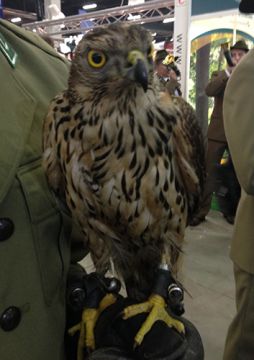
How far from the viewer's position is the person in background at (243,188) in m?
1.40

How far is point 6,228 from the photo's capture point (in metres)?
0.78

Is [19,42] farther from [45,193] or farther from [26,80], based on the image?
[45,193]

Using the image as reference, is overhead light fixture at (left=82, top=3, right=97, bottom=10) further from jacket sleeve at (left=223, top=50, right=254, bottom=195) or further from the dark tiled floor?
jacket sleeve at (left=223, top=50, right=254, bottom=195)

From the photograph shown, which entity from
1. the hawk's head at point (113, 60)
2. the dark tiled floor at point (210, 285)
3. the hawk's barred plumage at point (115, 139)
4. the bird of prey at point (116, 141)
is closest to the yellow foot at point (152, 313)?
the bird of prey at point (116, 141)

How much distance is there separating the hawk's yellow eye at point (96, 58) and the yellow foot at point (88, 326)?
0.56 m

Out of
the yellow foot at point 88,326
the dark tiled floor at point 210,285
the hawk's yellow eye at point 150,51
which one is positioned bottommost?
the dark tiled floor at point 210,285

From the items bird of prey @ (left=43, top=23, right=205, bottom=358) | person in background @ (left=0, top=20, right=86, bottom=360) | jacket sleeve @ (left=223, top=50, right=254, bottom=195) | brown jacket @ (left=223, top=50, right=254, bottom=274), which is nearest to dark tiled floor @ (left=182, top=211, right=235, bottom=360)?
brown jacket @ (left=223, top=50, right=254, bottom=274)

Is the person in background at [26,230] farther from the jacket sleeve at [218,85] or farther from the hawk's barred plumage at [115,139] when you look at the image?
the jacket sleeve at [218,85]

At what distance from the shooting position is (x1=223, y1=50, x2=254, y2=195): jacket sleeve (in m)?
1.39

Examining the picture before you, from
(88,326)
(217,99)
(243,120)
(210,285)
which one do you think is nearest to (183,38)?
(217,99)

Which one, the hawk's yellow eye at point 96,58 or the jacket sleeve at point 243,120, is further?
the jacket sleeve at point 243,120

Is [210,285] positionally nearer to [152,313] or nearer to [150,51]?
[152,313]

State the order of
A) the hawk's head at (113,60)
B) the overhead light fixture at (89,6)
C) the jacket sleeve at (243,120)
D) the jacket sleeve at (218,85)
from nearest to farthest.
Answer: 1. the hawk's head at (113,60)
2. the jacket sleeve at (243,120)
3. the jacket sleeve at (218,85)
4. the overhead light fixture at (89,6)

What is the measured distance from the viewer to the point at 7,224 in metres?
0.79
